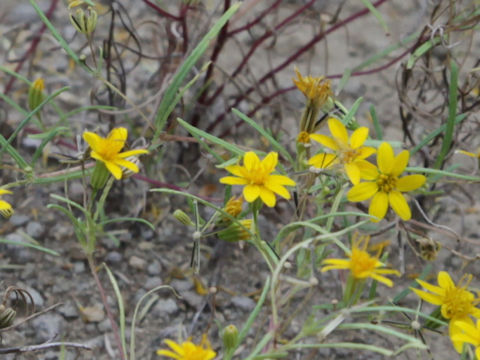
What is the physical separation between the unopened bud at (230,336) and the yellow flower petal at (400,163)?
Answer: 41 centimetres

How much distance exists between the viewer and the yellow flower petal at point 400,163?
118cm

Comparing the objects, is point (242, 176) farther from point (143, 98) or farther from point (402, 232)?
point (143, 98)

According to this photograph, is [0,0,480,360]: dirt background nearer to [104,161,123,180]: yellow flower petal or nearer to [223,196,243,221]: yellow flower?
[223,196,243,221]: yellow flower

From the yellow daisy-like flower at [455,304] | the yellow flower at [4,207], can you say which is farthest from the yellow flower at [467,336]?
the yellow flower at [4,207]

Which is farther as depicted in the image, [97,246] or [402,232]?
[97,246]

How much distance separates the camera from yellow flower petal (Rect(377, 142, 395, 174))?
1189 mm

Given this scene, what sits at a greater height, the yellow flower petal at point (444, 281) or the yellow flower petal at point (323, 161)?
the yellow flower petal at point (323, 161)

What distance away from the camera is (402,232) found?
1.40m

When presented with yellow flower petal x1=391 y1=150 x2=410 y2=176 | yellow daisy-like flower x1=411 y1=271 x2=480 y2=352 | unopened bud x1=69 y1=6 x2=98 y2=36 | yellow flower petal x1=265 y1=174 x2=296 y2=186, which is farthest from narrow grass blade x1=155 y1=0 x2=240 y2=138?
yellow daisy-like flower x1=411 y1=271 x2=480 y2=352

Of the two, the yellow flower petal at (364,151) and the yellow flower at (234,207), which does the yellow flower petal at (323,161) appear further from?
the yellow flower at (234,207)

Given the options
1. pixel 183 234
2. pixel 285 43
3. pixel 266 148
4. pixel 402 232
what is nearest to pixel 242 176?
pixel 402 232

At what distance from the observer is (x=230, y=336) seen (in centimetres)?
101

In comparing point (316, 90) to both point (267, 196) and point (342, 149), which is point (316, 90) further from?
point (267, 196)

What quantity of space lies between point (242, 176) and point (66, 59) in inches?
48.1
